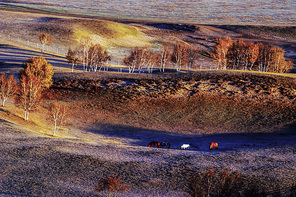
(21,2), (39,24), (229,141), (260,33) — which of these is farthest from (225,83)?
(21,2)

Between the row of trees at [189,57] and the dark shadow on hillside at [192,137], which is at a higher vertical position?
the row of trees at [189,57]

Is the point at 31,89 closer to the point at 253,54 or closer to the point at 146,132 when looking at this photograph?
the point at 146,132

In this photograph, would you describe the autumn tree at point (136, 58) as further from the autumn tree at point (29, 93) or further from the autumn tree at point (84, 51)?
the autumn tree at point (29, 93)

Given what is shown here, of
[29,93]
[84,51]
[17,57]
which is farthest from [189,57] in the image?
[29,93]

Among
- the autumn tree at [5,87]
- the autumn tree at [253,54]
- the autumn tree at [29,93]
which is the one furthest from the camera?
the autumn tree at [253,54]

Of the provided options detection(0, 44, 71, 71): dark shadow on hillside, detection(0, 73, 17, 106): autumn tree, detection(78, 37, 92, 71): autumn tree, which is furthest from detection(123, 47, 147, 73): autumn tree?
detection(0, 73, 17, 106): autumn tree

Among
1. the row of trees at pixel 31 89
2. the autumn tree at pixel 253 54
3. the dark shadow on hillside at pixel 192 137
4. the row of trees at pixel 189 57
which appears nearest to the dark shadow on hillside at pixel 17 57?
the row of trees at pixel 189 57
